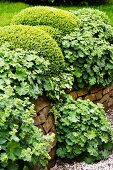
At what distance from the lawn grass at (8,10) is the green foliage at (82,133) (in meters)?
3.72

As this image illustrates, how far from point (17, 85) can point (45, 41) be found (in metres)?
1.05

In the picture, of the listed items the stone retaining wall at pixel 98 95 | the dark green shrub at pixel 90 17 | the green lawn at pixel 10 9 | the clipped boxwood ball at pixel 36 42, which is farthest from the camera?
the green lawn at pixel 10 9

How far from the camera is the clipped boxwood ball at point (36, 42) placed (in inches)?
226

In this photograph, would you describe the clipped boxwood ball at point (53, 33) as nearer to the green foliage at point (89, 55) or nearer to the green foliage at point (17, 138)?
the green foliage at point (89, 55)

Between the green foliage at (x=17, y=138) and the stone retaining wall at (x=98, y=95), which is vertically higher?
the stone retaining wall at (x=98, y=95)

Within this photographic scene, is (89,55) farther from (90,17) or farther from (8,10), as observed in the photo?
(8,10)

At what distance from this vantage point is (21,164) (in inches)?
176

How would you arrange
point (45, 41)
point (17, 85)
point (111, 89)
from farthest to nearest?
1. point (111, 89)
2. point (45, 41)
3. point (17, 85)

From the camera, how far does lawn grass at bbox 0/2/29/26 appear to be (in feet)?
30.9

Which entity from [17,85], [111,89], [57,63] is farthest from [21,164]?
[111,89]

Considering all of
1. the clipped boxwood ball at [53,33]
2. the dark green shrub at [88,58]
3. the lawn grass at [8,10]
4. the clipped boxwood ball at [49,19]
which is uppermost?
the lawn grass at [8,10]

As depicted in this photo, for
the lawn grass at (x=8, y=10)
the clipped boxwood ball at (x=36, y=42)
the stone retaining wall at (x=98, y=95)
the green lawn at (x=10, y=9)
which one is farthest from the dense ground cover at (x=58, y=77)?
the green lawn at (x=10, y=9)

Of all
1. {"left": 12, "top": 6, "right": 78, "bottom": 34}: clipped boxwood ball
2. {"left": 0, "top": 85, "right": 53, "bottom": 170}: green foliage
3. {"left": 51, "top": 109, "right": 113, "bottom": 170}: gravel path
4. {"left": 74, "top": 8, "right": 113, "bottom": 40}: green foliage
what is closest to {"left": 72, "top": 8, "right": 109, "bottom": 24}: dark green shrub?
{"left": 74, "top": 8, "right": 113, "bottom": 40}: green foliage

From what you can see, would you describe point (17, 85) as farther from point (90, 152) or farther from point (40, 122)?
point (90, 152)
